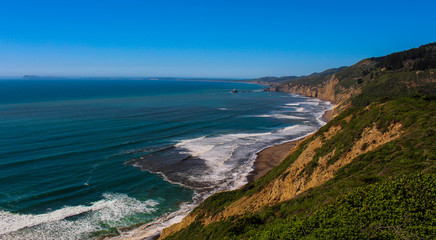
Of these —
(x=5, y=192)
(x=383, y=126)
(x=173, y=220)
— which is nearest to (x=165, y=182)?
(x=173, y=220)

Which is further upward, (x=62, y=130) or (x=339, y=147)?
(x=339, y=147)

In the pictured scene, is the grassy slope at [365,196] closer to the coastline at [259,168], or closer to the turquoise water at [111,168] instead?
the coastline at [259,168]

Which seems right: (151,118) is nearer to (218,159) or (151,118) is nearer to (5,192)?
(218,159)

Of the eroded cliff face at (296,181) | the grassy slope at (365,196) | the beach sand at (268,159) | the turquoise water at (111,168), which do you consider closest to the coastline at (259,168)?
the beach sand at (268,159)

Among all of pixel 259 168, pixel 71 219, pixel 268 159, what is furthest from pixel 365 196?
pixel 268 159

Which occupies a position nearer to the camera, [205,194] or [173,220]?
[173,220]

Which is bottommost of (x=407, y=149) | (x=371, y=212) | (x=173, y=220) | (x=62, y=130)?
(x=173, y=220)
